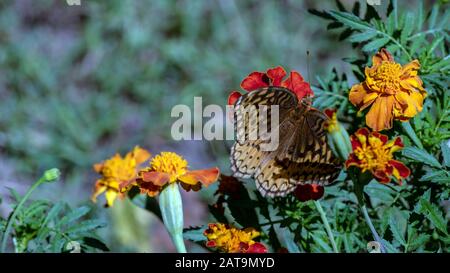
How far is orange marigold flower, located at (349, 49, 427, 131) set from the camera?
4.04ft

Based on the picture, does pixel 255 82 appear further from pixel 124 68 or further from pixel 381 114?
pixel 124 68

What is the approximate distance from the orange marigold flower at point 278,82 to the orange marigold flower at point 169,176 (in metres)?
0.16

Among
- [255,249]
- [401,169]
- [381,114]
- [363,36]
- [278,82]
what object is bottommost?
[255,249]

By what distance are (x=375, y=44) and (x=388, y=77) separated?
16 cm

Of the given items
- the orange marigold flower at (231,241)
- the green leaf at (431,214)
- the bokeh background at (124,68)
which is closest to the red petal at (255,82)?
the orange marigold flower at (231,241)

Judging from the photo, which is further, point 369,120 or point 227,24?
point 227,24

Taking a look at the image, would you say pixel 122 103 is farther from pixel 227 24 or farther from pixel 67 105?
pixel 227 24

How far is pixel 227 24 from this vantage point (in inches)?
121

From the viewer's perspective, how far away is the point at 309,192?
1.21 m

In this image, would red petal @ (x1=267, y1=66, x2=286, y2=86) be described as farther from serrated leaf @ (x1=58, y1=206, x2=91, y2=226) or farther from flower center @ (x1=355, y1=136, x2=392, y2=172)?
serrated leaf @ (x1=58, y1=206, x2=91, y2=226)

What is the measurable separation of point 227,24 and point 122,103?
24.0 inches

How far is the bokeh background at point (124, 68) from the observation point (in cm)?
272

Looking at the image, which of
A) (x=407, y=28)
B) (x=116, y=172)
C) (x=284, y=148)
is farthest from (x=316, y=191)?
(x=116, y=172)

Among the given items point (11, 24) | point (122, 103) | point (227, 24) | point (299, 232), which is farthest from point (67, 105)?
point (299, 232)
